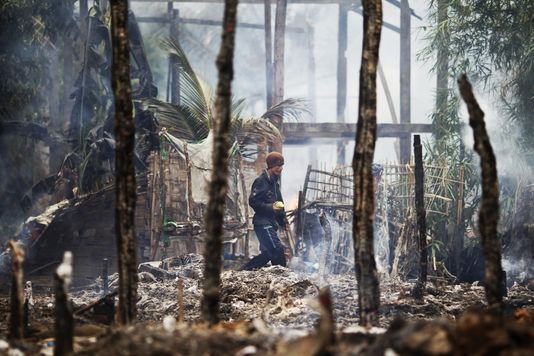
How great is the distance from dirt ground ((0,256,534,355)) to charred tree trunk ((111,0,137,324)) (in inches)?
14.1

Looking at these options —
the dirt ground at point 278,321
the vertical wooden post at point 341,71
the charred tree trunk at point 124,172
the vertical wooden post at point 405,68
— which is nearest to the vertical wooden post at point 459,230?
the dirt ground at point 278,321

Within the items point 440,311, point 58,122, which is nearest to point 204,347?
point 440,311

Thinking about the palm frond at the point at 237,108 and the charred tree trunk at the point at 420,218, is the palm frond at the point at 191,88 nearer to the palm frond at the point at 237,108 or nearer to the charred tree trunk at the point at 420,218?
the palm frond at the point at 237,108

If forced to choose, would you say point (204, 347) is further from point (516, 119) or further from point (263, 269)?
point (516, 119)

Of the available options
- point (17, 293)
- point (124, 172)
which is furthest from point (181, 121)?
point (17, 293)

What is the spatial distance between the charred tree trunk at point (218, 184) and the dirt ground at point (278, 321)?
11.2 inches

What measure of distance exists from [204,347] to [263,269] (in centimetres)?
877

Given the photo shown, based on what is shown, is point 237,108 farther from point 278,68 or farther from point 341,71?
point 341,71

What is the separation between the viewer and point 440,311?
11656 mm

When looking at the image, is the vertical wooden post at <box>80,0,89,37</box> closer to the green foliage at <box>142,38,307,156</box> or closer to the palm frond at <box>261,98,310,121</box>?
the green foliage at <box>142,38,307,156</box>

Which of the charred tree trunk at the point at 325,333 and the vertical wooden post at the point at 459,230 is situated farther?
the vertical wooden post at the point at 459,230

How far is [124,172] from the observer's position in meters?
8.37

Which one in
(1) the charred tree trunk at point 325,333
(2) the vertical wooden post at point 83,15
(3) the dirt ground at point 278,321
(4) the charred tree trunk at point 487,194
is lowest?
(3) the dirt ground at point 278,321

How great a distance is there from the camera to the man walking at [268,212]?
15.1 meters
